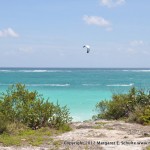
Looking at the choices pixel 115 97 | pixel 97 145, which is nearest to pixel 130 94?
pixel 115 97

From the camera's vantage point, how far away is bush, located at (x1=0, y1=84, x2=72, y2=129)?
44.0 feet

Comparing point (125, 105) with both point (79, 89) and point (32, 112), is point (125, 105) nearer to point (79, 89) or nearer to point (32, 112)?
point (32, 112)

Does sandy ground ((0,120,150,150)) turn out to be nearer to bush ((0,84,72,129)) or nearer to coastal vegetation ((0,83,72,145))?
coastal vegetation ((0,83,72,145))

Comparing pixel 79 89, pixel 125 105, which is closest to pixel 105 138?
pixel 125 105

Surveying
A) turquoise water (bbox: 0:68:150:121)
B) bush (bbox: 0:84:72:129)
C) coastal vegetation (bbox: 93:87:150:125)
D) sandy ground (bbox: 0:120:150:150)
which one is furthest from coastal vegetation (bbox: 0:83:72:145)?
turquoise water (bbox: 0:68:150:121)

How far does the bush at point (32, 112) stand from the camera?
44.0 ft

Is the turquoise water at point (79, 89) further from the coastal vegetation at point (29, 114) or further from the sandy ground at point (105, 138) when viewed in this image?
the coastal vegetation at point (29, 114)

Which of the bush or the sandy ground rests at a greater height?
the bush

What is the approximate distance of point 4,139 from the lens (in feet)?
37.0

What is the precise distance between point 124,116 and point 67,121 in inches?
162

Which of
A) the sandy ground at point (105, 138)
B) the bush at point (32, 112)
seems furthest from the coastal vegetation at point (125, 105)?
the bush at point (32, 112)

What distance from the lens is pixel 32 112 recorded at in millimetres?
13430

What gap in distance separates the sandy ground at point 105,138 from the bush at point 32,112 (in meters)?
0.77

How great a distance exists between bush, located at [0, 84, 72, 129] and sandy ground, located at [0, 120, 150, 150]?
30.4 inches
